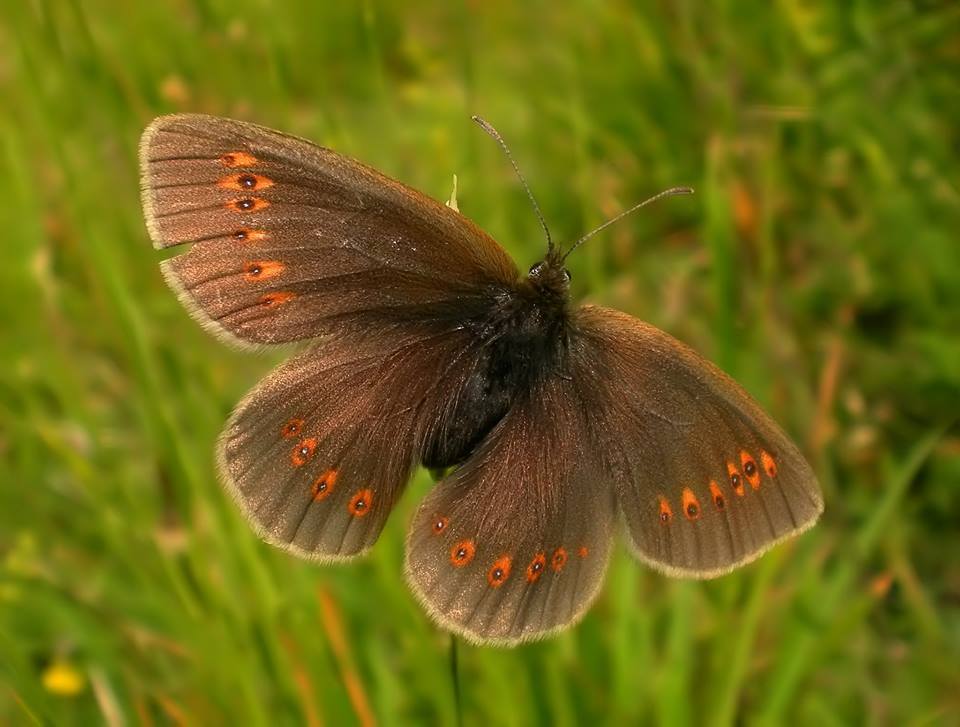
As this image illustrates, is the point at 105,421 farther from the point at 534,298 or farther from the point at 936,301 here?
the point at 936,301

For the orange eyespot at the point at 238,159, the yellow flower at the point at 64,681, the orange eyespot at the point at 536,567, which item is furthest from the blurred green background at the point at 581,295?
the orange eyespot at the point at 536,567

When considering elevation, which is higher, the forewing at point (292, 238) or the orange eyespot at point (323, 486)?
the forewing at point (292, 238)

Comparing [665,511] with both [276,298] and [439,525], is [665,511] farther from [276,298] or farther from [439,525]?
[276,298]

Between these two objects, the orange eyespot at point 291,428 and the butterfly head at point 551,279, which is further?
the butterfly head at point 551,279

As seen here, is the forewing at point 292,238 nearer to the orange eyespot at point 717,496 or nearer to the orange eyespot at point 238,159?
the orange eyespot at point 238,159

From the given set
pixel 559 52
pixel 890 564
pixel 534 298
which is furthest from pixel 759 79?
pixel 534 298

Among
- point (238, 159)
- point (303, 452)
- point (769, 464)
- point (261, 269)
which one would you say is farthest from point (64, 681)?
point (769, 464)

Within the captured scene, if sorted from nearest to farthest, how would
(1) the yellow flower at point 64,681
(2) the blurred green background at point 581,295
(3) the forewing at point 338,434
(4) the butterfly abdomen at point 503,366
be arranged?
(3) the forewing at point 338,434 < (4) the butterfly abdomen at point 503,366 < (2) the blurred green background at point 581,295 < (1) the yellow flower at point 64,681

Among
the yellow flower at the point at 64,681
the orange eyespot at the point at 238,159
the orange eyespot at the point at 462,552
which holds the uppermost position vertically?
the orange eyespot at the point at 238,159
